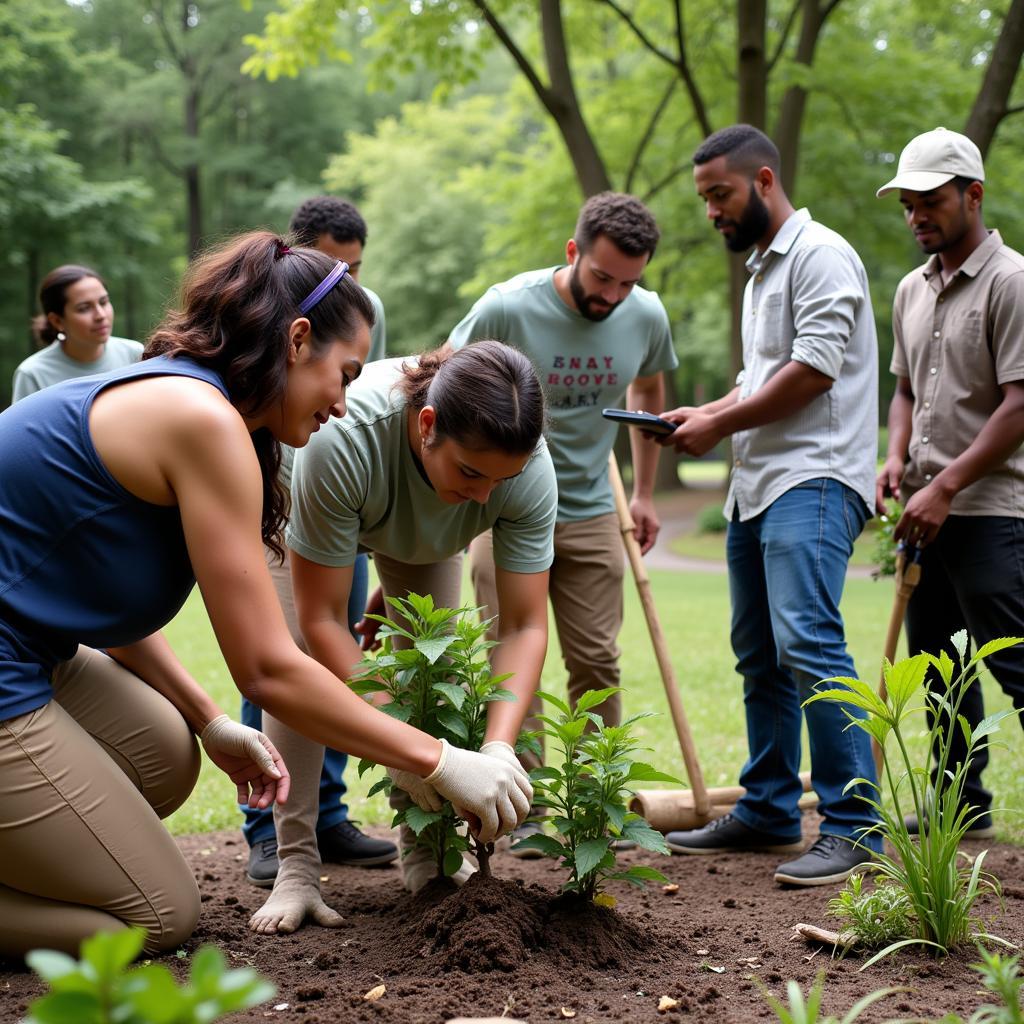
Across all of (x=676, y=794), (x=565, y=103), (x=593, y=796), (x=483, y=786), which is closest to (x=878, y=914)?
(x=593, y=796)

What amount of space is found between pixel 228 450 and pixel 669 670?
2365 mm

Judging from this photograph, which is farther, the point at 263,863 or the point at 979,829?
the point at 979,829

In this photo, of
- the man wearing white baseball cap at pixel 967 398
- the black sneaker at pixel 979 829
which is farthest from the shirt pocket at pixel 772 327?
the black sneaker at pixel 979 829

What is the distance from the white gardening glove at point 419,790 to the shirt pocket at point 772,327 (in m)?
2.00

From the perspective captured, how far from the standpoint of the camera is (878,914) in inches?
112

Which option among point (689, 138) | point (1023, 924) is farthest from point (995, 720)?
point (689, 138)

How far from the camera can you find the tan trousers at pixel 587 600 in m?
4.50

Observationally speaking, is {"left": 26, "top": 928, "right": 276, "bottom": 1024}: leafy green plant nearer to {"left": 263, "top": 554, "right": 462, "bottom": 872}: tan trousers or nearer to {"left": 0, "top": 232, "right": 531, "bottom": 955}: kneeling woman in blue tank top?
{"left": 0, "top": 232, "right": 531, "bottom": 955}: kneeling woman in blue tank top

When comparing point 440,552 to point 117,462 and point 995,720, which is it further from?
point 995,720

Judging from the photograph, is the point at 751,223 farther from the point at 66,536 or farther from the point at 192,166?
the point at 192,166

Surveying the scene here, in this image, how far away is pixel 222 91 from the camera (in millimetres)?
31609

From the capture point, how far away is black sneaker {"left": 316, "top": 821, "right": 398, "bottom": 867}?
13.6 feet

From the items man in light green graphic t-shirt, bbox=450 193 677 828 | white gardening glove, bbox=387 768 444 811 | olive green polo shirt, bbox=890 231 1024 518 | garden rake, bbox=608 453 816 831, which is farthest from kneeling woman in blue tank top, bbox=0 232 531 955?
olive green polo shirt, bbox=890 231 1024 518

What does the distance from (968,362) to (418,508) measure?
1.98 m
